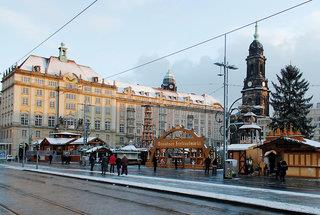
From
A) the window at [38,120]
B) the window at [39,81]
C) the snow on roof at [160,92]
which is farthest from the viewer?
the snow on roof at [160,92]

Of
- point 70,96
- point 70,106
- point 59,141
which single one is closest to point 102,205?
point 59,141

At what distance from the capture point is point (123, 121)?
12194 cm

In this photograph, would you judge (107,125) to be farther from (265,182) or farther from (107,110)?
(265,182)

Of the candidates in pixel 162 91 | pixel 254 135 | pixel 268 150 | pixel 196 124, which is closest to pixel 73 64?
pixel 162 91

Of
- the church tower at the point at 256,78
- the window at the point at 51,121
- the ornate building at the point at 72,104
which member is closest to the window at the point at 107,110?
the ornate building at the point at 72,104

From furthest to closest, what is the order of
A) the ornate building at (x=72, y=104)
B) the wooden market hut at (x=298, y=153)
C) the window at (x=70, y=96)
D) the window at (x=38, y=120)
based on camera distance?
the window at (x=70, y=96), the window at (x=38, y=120), the ornate building at (x=72, y=104), the wooden market hut at (x=298, y=153)

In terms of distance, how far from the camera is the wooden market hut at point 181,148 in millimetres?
49688

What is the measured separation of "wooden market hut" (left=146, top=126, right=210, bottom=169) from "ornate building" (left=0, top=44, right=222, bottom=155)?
99.3 feet

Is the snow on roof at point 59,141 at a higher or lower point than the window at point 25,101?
lower

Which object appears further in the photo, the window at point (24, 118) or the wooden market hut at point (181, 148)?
the window at point (24, 118)

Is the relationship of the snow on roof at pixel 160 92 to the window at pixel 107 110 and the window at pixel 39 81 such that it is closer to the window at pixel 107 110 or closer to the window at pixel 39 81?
the window at pixel 107 110

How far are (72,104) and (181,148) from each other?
6077cm

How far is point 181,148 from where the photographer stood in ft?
173

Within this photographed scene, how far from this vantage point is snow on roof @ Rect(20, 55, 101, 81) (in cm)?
10460
